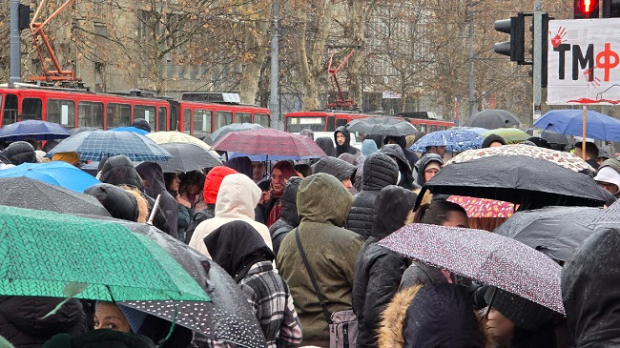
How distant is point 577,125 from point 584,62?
408cm

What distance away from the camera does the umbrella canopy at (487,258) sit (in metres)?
3.96

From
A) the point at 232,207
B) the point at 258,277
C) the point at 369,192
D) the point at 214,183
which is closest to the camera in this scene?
the point at 258,277

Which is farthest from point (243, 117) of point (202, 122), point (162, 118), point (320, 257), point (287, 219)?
point (320, 257)

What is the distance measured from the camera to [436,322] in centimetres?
396

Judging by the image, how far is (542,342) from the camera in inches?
165

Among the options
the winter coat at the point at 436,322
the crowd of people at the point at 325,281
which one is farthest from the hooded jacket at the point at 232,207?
the winter coat at the point at 436,322

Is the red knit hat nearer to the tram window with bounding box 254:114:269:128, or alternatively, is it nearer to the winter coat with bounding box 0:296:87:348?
the winter coat with bounding box 0:296:87:348

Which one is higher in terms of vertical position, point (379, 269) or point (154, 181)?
point (154, 181)

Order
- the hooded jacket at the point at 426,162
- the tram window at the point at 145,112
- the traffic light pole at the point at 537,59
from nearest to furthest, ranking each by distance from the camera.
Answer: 1. the hooded jacket at the point at 426,162
2. the traffic light pole at the point at 537,59
3. the tram window at the point at 145,112

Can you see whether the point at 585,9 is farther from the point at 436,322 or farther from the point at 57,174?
the point at 436,322

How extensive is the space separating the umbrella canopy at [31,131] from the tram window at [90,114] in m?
10.9

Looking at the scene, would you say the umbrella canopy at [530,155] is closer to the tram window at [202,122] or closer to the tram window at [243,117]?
the tram window at [202,122]

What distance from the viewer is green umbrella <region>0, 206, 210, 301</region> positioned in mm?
2779

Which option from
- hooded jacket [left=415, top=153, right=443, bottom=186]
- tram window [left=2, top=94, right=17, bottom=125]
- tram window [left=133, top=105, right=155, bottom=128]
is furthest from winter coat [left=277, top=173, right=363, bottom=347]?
tram window [left=133, top=105, right=155, bottom=128]
